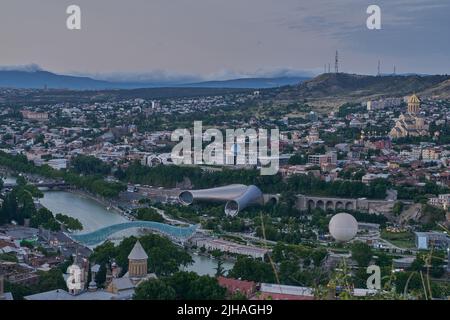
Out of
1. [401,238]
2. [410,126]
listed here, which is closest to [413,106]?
[410,126]

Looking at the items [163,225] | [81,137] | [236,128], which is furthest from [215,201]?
[81,137]

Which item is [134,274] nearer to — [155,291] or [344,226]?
[155,291]

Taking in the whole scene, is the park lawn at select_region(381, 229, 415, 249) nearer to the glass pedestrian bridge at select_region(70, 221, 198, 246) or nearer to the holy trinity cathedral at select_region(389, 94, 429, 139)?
the glass pedestrian bridge at select_region(70, 221, 198, 246)

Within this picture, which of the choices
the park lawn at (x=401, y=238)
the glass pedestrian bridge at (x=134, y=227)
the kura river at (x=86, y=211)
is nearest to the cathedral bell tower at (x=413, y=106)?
the kura river at (x=86, y=211)

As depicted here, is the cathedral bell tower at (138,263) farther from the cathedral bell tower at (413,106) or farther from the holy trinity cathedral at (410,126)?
the cathedral bell tower at (413,106)

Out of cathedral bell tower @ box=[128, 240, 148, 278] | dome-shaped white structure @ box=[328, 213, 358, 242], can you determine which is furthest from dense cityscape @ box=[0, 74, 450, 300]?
dome-shaped white structure @ box=[328, 213, 358, 242]
